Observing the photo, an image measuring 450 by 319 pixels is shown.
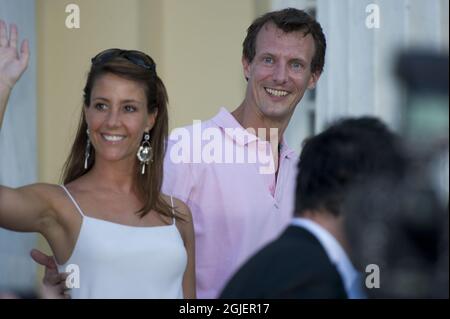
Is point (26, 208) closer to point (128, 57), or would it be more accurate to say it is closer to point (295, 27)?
point (128, 57)

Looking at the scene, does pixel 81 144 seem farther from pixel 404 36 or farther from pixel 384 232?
pixel 404 36

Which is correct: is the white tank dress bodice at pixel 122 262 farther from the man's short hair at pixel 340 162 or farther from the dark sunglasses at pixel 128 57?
the man's short hair at pixel 340 162

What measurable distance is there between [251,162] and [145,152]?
423 millimetres


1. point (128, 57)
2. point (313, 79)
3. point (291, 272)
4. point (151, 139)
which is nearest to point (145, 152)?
point (151, 139)

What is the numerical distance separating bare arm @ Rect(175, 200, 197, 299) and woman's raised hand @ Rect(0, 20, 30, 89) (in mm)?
656

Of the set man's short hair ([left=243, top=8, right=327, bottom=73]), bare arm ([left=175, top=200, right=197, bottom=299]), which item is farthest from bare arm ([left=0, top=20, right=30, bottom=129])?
man's short hair ([left=243, top=8, right=327, bottom=73])

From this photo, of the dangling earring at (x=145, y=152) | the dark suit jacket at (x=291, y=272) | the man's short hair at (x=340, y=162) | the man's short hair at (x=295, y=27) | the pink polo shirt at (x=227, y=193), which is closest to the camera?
the dark suit jacket at (x=291, y=272)

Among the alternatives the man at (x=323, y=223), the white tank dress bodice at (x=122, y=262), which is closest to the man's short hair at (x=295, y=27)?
the white tank dress bodice at (x=122, y=262)

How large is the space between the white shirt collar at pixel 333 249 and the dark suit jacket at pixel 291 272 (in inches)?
0.6

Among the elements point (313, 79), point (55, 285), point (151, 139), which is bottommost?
point (55, 285)

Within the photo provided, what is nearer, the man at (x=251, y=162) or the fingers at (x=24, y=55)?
the fingers at (x=24, y=55)

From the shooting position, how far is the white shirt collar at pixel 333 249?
7.20ft

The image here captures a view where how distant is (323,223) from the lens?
2248 mm
